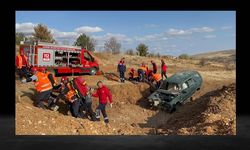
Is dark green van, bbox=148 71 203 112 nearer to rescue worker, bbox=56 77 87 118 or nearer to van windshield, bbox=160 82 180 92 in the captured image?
van windshield, bbox=160 82 180 92

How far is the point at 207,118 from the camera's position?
53.9ft

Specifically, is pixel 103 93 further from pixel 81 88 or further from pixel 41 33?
pixel 41 33

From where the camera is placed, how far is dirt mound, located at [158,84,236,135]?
15.0m

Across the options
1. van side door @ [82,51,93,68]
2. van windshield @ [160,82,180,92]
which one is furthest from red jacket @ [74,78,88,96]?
van side door @ [82,51,93,68]

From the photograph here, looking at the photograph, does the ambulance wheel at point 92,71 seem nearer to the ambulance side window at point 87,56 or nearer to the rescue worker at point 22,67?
the ambulance side window at point 87,56

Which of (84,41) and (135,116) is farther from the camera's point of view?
(84,41)

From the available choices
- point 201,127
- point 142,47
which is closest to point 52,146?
point 201,127

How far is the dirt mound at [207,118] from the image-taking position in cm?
1495

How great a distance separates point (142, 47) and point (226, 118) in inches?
1037

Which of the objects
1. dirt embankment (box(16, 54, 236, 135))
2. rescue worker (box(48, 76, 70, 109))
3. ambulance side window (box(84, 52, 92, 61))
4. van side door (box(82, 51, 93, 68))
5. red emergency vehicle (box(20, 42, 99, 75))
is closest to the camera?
dirt embankment (box(16, 54, 236, 135))

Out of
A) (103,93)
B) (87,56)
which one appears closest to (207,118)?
(103,93)

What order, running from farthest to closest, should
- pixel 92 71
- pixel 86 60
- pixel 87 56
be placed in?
1. pixel 92 71
2. pixel 87 56
3. pixel 86 60
